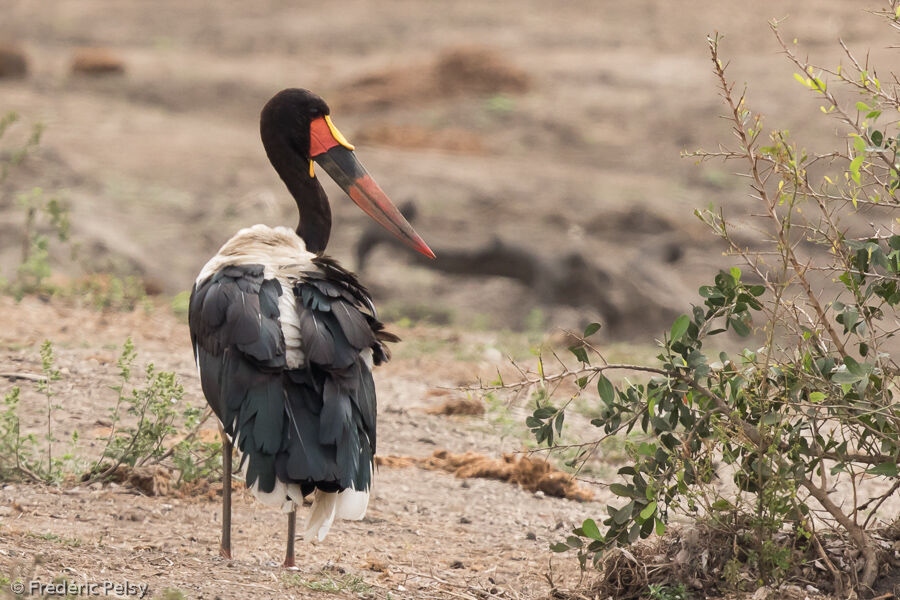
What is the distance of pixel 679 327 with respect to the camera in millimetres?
3795

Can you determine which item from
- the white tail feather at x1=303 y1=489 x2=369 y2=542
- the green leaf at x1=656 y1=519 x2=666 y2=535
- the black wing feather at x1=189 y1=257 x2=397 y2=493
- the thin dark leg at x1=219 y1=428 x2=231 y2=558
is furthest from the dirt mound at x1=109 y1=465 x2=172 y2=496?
the green leaf at x1=656 y1=519 x2=666 y2=535

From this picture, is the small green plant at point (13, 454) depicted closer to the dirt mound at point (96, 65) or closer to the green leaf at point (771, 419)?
the green leaf at point (771, 419)

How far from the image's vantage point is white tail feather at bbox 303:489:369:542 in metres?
4.01

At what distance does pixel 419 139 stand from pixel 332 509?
14751 mm

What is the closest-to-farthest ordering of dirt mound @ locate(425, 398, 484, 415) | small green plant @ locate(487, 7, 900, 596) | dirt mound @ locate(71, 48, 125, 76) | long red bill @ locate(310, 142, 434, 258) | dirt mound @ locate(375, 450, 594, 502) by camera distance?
small green plant @ locate(487, 7, 900, 596)
long red bill @ locate(310, 142, 434, 258)
dirt mound @ locate(375, 450, 594, 502)
dirt mound @ locate(425, 398, 484, 415)
dirt mound @ locate(71, 48, 125, 76)

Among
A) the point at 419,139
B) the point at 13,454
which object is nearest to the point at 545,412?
the point at 13,454

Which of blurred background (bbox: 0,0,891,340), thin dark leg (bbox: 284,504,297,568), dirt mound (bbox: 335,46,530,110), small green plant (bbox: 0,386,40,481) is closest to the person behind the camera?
thin dark leg (bbox: 284,504,297,568)

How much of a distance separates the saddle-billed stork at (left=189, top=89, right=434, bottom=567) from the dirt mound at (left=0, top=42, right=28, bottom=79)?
15.9 m

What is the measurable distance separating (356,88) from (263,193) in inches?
251

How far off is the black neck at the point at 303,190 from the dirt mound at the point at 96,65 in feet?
50.2

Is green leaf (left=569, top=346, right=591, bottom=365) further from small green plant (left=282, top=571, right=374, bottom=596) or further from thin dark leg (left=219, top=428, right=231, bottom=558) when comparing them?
thin dark leg (left=219, top=428, right=231, bottom=558)

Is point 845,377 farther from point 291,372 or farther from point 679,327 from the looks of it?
point 291,372

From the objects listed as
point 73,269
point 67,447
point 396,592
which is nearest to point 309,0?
point 73,269

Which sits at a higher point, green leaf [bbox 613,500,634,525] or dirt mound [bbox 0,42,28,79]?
dirt mound [bbox 0,42,28,79]
